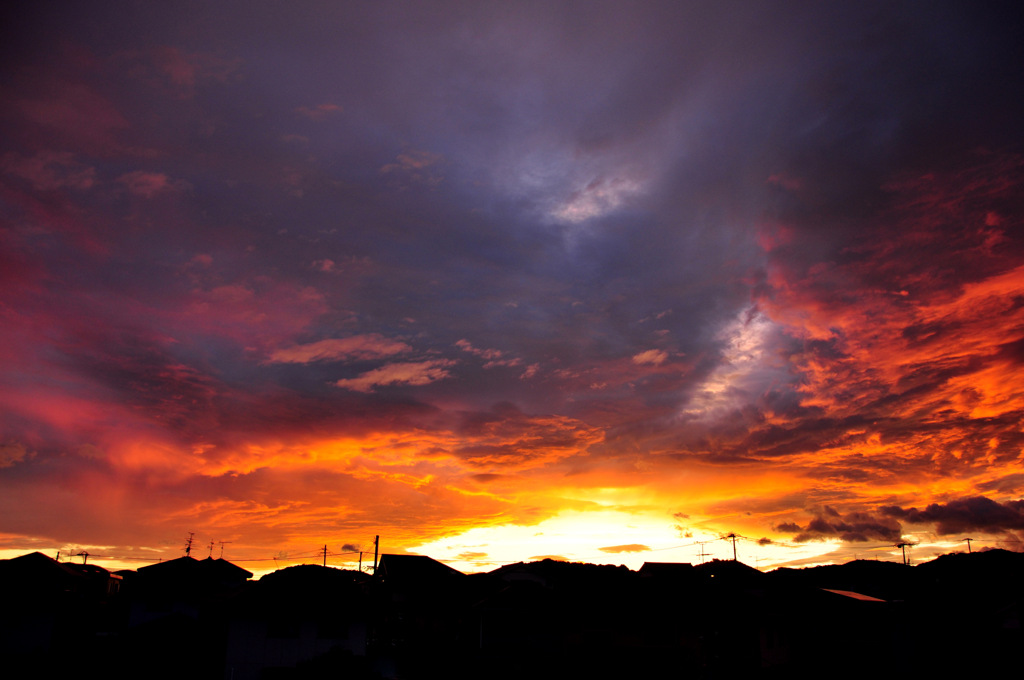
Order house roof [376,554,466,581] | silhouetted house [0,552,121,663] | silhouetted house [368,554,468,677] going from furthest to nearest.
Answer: house roof [376,554,466,581], silhouetted house [368,554,468,677], silhouetted house [0,552,121,663]

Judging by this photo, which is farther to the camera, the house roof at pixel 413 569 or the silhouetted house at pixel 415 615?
the house roof at pixel 413 569

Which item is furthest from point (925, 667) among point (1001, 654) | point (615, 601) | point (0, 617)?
point (0, 617)

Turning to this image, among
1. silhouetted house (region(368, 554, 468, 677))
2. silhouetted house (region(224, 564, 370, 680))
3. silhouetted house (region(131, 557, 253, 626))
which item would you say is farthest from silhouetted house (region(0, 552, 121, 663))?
silhouetted house (region(368, 554, 468, 677))

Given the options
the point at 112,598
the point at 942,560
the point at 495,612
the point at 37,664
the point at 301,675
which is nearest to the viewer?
the point at 301,675

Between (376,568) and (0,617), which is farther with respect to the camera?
(376,568)

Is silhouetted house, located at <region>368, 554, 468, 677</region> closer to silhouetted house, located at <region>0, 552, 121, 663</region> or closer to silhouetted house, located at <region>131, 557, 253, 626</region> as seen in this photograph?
silhouetted house, located at <region>131, 557, 253, 626</region>

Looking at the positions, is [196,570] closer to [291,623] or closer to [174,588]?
[174,588]

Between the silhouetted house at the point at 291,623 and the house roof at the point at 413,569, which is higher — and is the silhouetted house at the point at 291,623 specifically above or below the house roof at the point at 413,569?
below

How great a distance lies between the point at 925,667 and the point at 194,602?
6745 cm

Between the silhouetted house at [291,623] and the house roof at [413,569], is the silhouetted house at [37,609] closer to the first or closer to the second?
the silhouetted house at [291,623]

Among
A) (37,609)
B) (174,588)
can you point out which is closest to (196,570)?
(174,588)

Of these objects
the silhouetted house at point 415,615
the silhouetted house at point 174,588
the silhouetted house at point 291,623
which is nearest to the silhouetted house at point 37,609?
the silhouetted house at point 174,588

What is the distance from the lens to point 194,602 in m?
62.5

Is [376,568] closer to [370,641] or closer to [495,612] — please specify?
[370,641]
